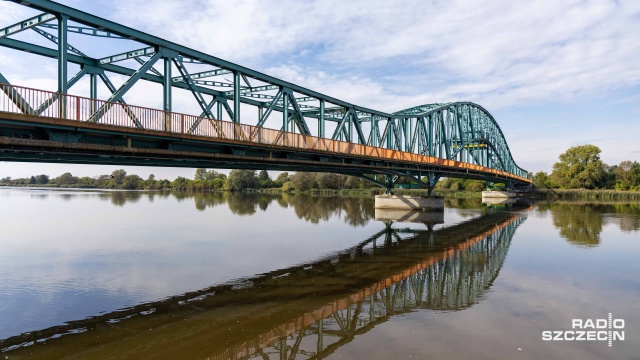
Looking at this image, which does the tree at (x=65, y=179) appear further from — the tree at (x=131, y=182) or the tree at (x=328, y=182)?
the tree at (x=328, y=182)

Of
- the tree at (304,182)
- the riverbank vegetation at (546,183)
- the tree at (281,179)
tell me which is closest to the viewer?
the riverbank vegetation at (546,183)

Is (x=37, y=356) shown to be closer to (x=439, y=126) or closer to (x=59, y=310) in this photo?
(x=59, y=310)

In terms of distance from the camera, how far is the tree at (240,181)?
495 feet

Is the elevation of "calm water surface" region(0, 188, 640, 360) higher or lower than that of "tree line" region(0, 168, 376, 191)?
lower

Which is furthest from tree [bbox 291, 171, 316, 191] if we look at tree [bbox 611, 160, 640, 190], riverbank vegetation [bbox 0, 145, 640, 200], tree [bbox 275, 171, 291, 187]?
tree [bbox 611, 160, 640, 190]

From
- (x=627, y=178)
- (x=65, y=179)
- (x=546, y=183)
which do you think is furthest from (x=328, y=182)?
(x=65, y=179)

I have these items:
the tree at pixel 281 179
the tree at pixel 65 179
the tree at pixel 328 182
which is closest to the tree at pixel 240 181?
the tree at pixel 281 179

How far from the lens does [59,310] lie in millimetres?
13242

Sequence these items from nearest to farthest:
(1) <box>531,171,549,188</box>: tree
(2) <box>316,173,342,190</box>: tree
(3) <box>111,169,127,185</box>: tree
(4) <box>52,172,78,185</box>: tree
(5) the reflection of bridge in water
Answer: (5) the reflection of bridge in water → (2) <box>316,173,342,190</box>: tree → (1) <box>531,171,549,188</box>: tree → (3) <box>111,169,127,185</box>: tree → (4) <box>52,172,78,185</box>: tree

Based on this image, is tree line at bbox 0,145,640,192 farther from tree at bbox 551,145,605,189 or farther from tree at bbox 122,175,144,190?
tree at bbox 122,175,144,190

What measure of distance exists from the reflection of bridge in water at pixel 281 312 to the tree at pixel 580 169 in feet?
405

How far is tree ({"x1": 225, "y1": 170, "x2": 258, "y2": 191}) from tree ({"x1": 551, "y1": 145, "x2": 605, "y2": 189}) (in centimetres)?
10067

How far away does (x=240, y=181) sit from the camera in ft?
496

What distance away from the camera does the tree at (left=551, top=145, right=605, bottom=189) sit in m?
125
